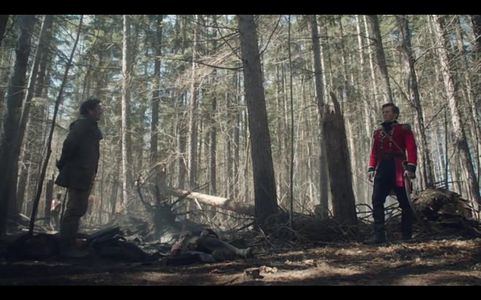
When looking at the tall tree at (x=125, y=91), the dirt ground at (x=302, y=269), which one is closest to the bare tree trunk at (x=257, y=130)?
the dirt ground at (x=302, y=269)

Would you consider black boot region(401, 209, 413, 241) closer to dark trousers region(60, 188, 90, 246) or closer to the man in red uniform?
the man in red uniform

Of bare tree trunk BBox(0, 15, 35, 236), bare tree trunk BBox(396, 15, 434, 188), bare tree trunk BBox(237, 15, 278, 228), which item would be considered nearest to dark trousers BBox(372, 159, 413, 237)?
bare tree trunk BBox(396, 15, 434, 188)

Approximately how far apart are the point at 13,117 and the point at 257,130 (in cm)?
559

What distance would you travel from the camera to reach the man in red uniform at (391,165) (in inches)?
230

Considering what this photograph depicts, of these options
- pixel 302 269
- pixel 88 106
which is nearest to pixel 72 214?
pixel 88 106

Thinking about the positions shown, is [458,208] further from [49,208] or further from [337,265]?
[49,208]

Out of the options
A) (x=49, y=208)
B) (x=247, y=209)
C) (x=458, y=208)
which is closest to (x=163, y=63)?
(x=49, y=208)

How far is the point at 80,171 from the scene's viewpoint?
5500 millimetres

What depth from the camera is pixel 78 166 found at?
5492mm

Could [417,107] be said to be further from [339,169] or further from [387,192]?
[387,192]

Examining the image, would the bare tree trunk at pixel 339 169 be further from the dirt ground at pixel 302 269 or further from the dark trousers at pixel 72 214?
the dark trousers at pixel 72 214

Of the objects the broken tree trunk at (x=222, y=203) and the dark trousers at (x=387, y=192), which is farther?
the broken tree trunk at (x=222, y=203)

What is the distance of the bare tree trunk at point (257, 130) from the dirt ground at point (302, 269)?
1.82 meters

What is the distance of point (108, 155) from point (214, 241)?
80.1 ft
